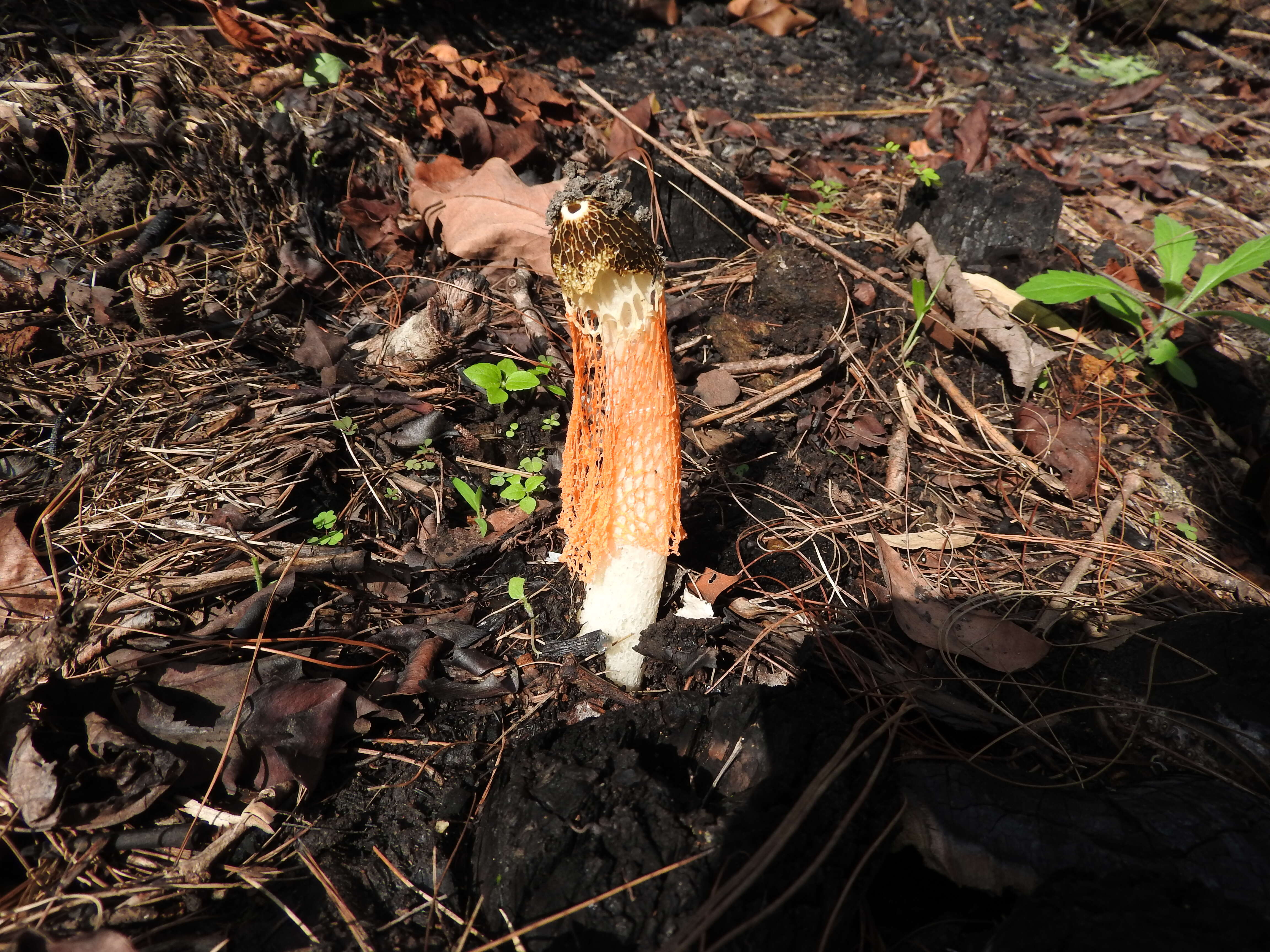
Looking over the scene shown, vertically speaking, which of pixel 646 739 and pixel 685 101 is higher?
pixel 685 101

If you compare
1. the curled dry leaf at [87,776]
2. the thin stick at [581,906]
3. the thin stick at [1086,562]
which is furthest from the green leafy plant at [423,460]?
the thin stick at [1086,562]

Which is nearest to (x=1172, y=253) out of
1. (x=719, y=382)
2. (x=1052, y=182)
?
(x=1052, y=182)

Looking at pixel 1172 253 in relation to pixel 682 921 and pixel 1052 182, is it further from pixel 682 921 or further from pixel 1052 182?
pixel 682 921

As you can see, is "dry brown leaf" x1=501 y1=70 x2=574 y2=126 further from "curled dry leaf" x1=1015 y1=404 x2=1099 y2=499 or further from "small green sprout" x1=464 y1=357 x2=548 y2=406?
"curled dry leaf" x1=1015 y1=404 x2=1099 y2=499

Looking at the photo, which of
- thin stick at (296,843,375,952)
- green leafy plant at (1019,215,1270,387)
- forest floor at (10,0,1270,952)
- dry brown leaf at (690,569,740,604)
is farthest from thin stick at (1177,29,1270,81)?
thin stick at (296,843,375,952)

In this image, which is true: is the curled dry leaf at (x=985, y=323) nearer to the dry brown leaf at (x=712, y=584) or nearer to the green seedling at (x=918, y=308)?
the green seedling at (x=918, y=308)

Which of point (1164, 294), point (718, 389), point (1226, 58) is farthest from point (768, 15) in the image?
point (718, 389)
